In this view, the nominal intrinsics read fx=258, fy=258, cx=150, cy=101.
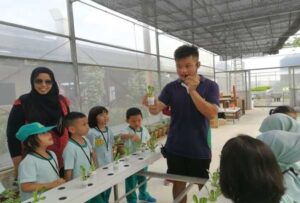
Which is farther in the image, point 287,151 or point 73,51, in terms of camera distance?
point 73,51

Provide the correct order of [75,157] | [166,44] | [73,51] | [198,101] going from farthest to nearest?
[166,44] < [73,51] < [75,157] < [198,101]

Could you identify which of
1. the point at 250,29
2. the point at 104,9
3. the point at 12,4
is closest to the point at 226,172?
the point at 12,4

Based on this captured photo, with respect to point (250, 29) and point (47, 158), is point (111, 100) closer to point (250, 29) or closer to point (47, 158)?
point (47, 158)

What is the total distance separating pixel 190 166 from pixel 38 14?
284cm

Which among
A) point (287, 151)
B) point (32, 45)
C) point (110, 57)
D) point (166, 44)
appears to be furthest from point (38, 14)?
point (166, 44)

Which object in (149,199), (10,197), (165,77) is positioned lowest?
(149,199)

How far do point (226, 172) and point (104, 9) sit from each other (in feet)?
14.6

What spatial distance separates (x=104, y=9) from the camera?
473 centimetres

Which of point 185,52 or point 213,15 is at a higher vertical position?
point 213,15

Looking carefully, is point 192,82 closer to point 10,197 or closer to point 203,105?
point 203,105

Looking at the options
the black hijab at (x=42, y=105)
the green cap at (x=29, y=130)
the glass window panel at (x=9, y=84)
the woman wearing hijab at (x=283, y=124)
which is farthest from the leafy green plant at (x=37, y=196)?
the glass window panel at (x=9, y=84)

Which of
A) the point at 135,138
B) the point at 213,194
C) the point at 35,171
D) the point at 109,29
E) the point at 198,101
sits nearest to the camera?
the point at 213,194

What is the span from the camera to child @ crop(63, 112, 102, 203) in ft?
6.10

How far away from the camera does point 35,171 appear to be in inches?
63.9
